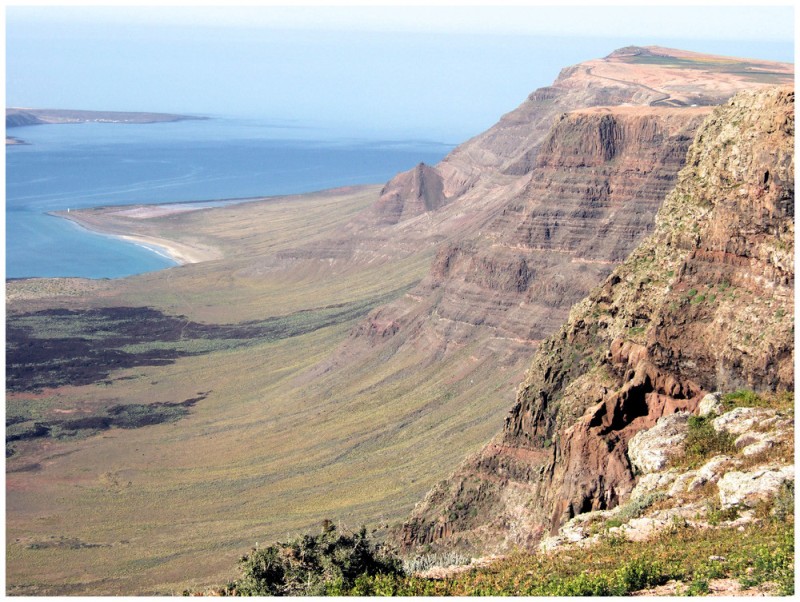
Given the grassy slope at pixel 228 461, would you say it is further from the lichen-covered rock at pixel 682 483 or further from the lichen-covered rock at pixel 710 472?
the lichen-covered rock at pixel 710 472

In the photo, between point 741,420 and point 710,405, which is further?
point 710,405

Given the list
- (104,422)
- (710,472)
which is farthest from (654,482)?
(104,422)

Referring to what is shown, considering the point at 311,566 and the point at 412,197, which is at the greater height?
the point at 311,566

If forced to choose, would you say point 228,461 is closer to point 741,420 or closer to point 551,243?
point 551,243

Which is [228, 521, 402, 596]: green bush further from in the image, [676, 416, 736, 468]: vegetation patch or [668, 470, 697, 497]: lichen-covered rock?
[676, 416, 736, 468]: vegetation patch

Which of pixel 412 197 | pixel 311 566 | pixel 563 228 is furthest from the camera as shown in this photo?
pixel 412 197

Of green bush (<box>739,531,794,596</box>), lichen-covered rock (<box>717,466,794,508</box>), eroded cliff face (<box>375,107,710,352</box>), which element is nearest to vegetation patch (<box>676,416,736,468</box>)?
lichen-covered rock (<box>717,466,794,508</box>)

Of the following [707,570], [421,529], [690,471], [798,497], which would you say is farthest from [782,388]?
[421,529]
